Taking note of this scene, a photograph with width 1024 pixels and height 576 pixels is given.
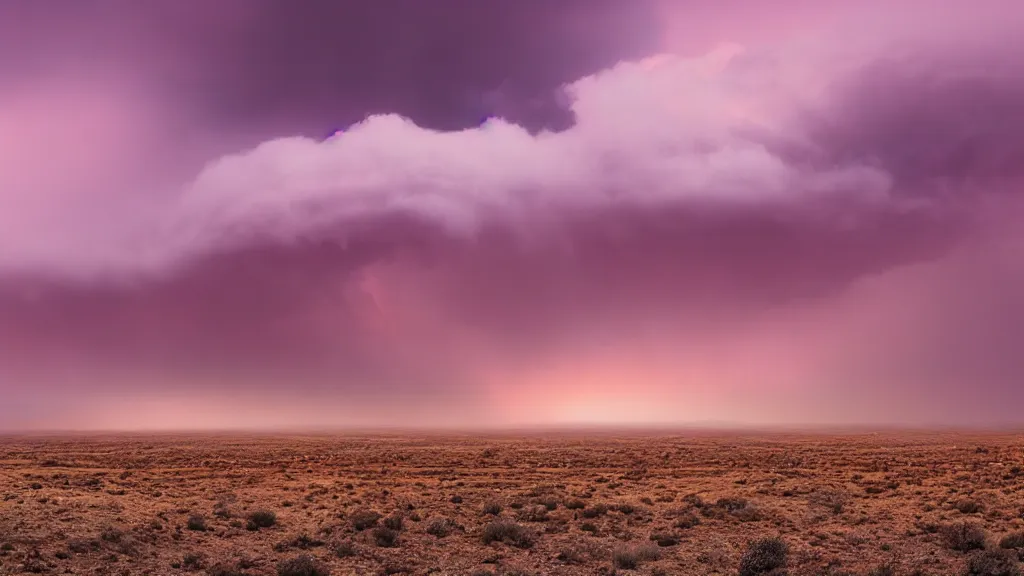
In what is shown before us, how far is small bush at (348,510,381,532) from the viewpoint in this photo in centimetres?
3356

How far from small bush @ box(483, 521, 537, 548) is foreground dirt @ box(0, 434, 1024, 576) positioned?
0.11 m

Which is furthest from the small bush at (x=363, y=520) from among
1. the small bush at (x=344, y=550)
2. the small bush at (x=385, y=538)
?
the small bush at (x=344, y=550)

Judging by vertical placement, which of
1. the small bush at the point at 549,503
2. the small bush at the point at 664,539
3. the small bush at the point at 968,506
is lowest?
the small bush at the point at 664,539

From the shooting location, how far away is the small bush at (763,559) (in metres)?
26.2

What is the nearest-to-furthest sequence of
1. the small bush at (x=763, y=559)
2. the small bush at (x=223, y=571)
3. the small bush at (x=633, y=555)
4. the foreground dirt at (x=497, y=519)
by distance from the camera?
the small bush at (x=223, y=571) < the small bush at (x=763, y=559) < the foreground dirt at (x=497, y=519) < the small bush at (x=633, y=555)

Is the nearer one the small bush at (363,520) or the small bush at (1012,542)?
the small bush at (1012,542)

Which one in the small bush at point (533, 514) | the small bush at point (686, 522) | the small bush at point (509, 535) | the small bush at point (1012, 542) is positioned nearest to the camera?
the small bush at point (1012, 542)

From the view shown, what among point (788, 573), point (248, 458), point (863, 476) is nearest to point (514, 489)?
point (788, 573)

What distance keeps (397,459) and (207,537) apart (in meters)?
43.2

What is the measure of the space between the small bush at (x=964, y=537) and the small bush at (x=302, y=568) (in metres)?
25.9

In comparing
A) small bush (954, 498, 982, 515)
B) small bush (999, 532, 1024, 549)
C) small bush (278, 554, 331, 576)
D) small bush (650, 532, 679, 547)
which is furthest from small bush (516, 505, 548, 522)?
small bush (954, 498, 982, 515)

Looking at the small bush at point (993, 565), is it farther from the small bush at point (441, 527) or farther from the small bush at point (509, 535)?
the small bush at point (441, 527)

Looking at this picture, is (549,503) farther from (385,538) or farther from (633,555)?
(633,555)

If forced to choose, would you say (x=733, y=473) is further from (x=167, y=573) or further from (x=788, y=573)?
(x=167, y=573)
